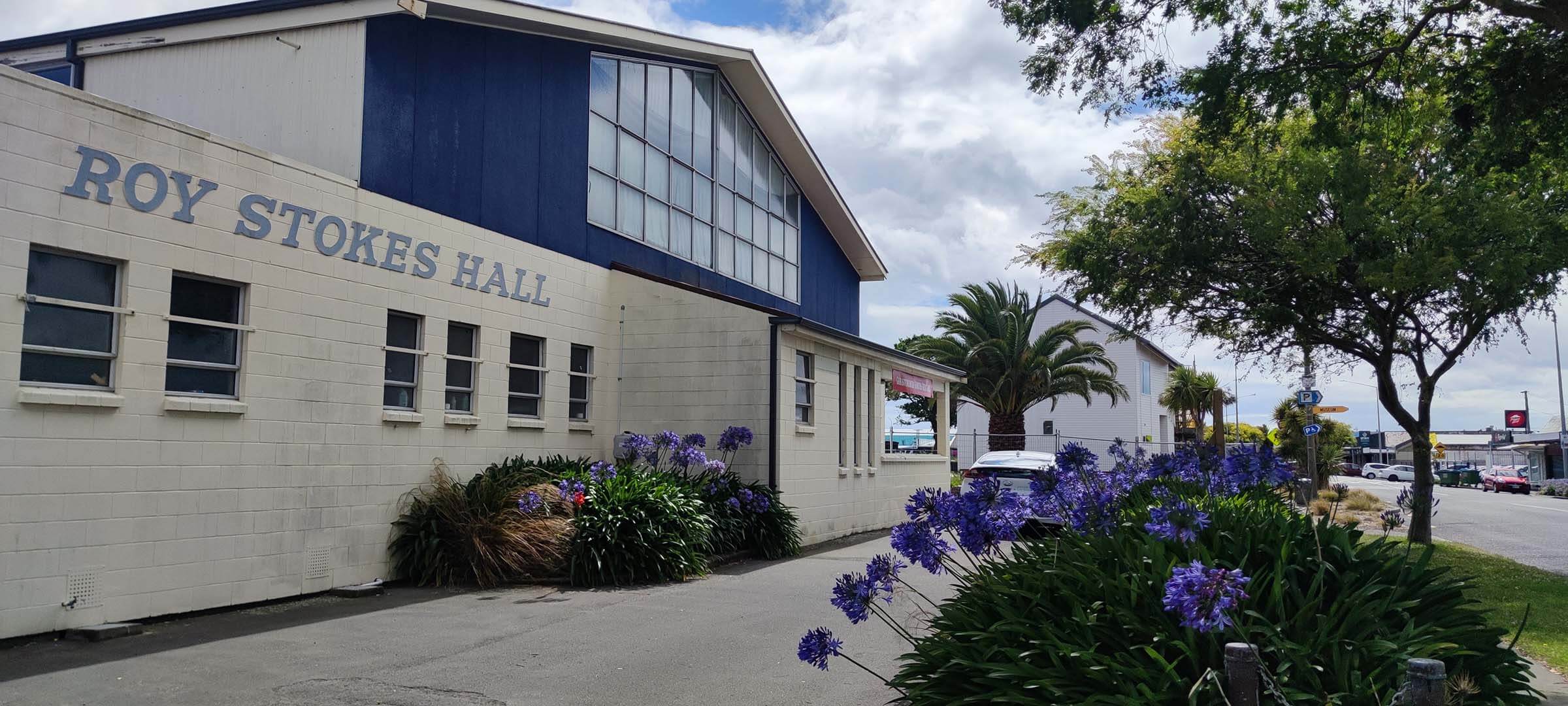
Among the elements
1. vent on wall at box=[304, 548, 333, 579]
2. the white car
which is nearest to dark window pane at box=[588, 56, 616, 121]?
the white car

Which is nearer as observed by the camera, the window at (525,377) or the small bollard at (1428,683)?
the small bollard at (1428,683)

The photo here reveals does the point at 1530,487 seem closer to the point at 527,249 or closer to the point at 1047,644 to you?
the point at 527,249

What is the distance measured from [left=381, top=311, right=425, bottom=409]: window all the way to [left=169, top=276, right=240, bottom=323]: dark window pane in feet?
6.82

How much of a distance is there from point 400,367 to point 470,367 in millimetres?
1300

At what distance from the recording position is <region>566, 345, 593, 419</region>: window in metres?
16.3

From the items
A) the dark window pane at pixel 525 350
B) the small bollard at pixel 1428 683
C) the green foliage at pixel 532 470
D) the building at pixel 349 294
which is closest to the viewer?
the small bollard at pixel 1428 683

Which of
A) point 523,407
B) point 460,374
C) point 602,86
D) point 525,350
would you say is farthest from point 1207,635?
point 602,86

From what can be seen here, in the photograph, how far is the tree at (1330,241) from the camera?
46.1 feet

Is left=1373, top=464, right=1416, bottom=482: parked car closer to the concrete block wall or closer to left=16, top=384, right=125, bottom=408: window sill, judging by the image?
the concrete block wall

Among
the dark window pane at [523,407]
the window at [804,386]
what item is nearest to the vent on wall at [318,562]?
the dark window pane at [523,407]

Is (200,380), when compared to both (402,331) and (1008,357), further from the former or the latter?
(1008,357)

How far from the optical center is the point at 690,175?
20.1 metres

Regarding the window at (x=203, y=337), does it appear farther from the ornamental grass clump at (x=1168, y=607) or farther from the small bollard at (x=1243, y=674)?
the small bollard at (x=1243, y=674)

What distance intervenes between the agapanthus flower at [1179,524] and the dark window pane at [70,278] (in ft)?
28.6
